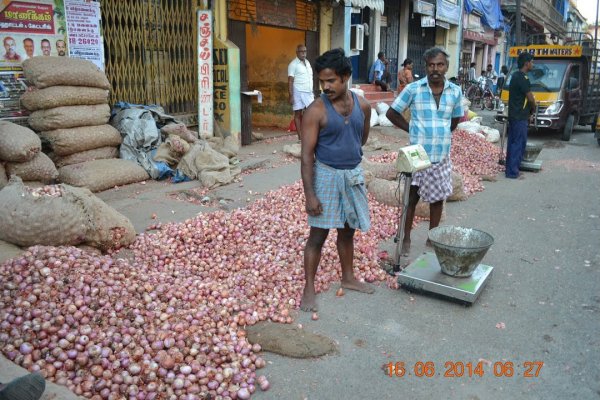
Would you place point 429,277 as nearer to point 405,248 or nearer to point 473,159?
point 405,248

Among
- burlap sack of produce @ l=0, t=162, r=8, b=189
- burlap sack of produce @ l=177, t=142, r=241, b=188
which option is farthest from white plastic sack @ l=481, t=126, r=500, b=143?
burlap sack of produce @ l=0, t=162, r=8, b=189

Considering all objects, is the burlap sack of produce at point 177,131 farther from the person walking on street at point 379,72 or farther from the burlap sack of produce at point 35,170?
the person walking on street at point 379,72

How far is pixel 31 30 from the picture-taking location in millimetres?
6305

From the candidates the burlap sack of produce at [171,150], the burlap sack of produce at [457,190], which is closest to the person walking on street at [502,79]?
the burlap sack of produce at [457,190]

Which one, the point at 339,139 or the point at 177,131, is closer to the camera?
the point at 339,139

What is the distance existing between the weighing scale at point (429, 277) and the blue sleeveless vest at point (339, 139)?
0.52 meters

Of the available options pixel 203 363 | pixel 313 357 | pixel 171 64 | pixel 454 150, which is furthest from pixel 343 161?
pixel 454 150

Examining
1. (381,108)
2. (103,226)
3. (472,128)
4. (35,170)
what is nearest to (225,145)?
(35,170)

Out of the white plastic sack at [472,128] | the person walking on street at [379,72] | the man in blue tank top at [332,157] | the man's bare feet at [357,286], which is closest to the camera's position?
the man in blue tank top at [332,157]

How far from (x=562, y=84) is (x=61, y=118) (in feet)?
40.7

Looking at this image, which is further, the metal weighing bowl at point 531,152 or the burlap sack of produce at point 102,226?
the metal weighing bowl at point 531,152

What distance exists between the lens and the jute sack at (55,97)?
19.7 ft

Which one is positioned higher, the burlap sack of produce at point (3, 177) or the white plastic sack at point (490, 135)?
the burlap sack of produce at point (3, 177)

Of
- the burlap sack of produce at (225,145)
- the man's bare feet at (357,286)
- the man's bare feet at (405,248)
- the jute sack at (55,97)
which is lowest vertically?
the man's bare feet at (357,286)
